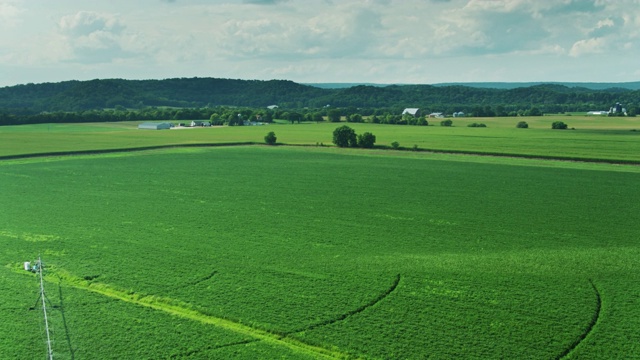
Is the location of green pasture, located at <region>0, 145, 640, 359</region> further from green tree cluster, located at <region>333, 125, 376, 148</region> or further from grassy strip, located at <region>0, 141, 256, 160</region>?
green tree cluster, located at <region>333, 125, 376, 148</region>

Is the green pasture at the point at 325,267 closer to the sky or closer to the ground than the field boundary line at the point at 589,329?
closer to the sky

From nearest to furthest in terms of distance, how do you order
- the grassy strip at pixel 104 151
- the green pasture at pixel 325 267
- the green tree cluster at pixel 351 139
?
1. the green pasture at pixel 325 267
2. the grassy strip at pixel 104 151
3. the green tree cluster at pixel 351 139

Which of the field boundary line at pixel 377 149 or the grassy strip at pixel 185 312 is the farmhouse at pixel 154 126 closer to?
the field boundary line at pixel 377 149

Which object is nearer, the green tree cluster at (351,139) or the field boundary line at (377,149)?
the field boundary line at (377,149)

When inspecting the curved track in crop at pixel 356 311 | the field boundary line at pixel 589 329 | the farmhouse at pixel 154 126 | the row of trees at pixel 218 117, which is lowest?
the field boundary line at pixel 589 329

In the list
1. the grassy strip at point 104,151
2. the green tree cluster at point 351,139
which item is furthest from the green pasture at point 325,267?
the green tree cluster at point 351,139

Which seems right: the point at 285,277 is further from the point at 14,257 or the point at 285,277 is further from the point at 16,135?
the point at 16,135

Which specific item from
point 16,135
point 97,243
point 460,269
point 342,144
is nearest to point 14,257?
point 97,243
